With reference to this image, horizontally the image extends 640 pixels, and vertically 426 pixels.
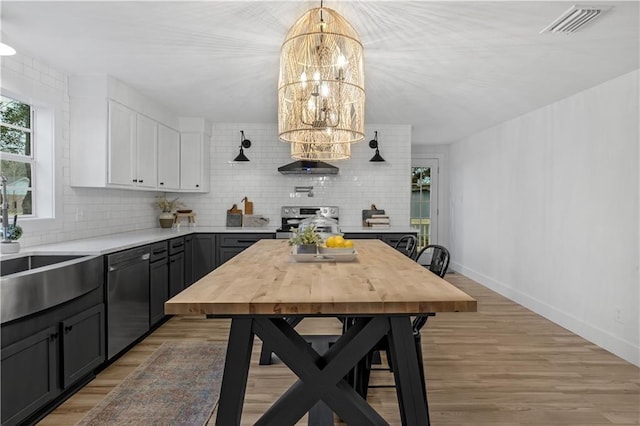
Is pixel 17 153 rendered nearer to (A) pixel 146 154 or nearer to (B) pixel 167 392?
(A) pixel 146 154

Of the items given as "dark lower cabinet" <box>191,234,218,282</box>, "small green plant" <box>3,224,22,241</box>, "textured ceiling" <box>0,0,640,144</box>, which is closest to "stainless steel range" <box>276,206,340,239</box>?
"dark lower cabinet" <box>191,234,218,282</box>

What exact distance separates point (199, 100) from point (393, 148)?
9.19ft

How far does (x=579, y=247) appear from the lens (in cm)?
414

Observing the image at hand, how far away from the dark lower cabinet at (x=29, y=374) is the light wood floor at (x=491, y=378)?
0.60ft

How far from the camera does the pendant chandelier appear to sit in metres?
2.21

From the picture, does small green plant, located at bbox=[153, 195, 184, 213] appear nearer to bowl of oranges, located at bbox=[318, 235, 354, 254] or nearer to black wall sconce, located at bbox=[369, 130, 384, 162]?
black wall sconce, located at bbox=[369, 130, 384, 162]

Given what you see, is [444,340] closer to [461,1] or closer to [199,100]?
[461,1]

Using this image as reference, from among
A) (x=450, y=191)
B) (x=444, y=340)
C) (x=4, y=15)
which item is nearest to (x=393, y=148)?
(x=450, y=191)

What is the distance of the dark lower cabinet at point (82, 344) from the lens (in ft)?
8.59

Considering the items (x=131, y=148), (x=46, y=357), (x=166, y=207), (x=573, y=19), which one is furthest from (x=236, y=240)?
(x=573, y=19)

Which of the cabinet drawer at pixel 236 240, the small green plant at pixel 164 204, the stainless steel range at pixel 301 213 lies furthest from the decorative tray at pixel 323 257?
the small green plant at pixel 164 204

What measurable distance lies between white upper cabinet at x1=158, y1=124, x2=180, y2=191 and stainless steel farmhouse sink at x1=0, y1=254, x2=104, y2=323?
83.7 inches

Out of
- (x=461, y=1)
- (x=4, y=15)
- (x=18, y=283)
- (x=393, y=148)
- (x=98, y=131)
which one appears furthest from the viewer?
(x=393, y=148)

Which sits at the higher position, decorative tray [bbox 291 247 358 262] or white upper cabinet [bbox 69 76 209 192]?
white upper cabinet [bbox 69 76 209 192]
